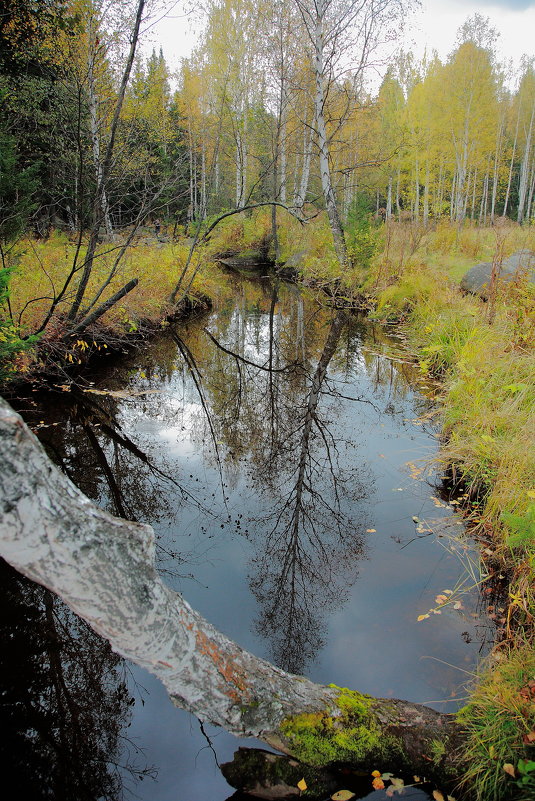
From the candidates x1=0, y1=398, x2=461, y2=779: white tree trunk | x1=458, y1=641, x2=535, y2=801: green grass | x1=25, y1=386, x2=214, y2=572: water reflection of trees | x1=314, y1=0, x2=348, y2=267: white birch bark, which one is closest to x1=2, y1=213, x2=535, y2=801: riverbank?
x1=458, y1=641, x2=535, y2=801: green grass

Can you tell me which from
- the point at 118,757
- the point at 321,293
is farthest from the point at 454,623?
the point at 321,293

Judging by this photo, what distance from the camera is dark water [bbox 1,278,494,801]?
8.30 feet

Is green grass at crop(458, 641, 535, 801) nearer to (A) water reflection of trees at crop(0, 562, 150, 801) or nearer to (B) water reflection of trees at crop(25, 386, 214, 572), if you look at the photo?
(A) water reflection of trees at crop(0, 562, 150, 801)

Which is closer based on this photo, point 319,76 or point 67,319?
point 67,319

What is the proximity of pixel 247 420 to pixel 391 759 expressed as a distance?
15.4 feet

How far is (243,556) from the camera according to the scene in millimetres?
3959

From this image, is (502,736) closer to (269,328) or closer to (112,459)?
(112,459)

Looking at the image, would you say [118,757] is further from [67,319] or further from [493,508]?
[67,319]

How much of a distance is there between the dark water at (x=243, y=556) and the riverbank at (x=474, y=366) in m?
0.34

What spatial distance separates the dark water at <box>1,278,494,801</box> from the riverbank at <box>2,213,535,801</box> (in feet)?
1.11

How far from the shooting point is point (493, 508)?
3.96 m

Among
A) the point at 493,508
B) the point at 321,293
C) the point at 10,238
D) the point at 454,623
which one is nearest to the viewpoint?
the point at 454,623

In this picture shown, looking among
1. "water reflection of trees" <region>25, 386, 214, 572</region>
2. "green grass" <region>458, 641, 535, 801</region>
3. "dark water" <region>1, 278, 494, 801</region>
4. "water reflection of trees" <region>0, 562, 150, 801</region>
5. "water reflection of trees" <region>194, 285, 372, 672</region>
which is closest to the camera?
"green grass" <region>458, 641, 535, 801</region>

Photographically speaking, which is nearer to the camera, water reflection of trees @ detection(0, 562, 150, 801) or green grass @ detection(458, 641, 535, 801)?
green grass @ detection(458, 641, 535, 801)
